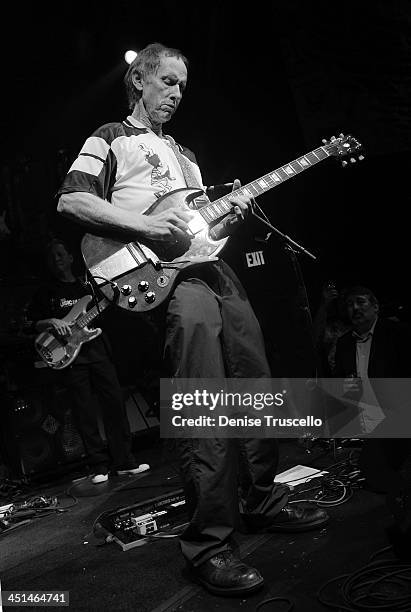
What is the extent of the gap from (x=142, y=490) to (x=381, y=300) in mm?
3660

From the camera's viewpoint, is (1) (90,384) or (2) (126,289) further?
(1) (90,384)

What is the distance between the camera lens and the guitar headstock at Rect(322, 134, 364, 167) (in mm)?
3002

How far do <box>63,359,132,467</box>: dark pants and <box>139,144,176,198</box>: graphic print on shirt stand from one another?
269 cm

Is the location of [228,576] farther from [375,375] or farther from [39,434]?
[39,434]

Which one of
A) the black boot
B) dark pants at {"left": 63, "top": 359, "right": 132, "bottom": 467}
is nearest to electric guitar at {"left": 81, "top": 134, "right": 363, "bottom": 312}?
the black boot

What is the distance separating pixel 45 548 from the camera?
2672mm

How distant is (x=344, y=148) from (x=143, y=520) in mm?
2528

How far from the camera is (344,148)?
303cm

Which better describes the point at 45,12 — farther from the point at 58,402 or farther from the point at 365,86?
the point at 58,402

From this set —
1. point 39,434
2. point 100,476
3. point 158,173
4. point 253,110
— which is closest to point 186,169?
point 158,173

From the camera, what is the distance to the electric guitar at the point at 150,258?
2.06 m

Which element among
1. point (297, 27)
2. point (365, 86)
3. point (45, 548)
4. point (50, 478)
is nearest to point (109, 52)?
point (297, 27)

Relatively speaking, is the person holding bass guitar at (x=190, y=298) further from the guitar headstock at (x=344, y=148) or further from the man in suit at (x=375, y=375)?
the guitar headstock at (x=344, y=148)

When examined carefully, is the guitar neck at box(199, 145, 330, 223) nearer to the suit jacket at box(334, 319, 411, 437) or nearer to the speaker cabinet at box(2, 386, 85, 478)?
the suit jacket at box(334, 319, 411, 437)
